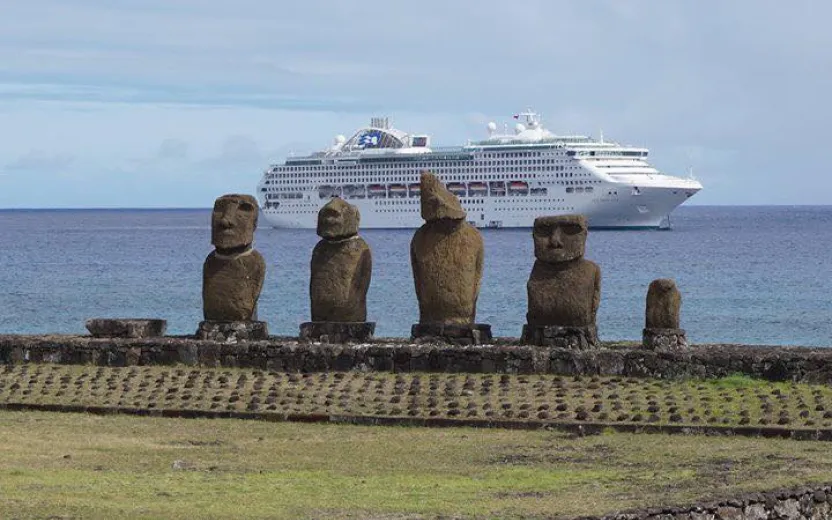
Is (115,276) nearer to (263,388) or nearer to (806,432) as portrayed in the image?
(263,388)

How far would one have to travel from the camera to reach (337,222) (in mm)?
21109

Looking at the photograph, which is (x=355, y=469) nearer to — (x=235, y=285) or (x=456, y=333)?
(x=456, y=333)

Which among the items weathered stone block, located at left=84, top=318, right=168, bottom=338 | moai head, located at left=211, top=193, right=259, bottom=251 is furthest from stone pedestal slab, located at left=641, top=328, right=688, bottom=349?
weathered stone block, located at left=84, top=318, right=168, bottom=338

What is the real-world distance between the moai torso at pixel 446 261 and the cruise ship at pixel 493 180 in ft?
262

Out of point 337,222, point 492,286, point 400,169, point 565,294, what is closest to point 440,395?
point 565,294

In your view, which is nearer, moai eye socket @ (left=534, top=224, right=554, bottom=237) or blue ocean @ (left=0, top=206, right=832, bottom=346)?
moai eye socket @ (left=534, top=224, right=554, bottom=237)

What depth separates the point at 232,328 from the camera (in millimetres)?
21359

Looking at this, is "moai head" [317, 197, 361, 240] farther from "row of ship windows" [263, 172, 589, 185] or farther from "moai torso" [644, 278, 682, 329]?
"row of ship windows" [263, 172, 589, 185]

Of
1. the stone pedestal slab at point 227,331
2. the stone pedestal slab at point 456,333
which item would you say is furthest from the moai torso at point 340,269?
the stone pedestal slab at point 456,333

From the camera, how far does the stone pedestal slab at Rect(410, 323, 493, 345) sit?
20531mm

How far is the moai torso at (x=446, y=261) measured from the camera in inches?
815

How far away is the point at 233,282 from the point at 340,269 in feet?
4.61

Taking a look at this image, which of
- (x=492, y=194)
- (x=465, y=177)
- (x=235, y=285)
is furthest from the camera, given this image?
(x=465, y=177)

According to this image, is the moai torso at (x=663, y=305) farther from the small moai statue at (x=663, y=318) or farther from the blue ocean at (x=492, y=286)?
the blue ocean at (x=492, y=286)
